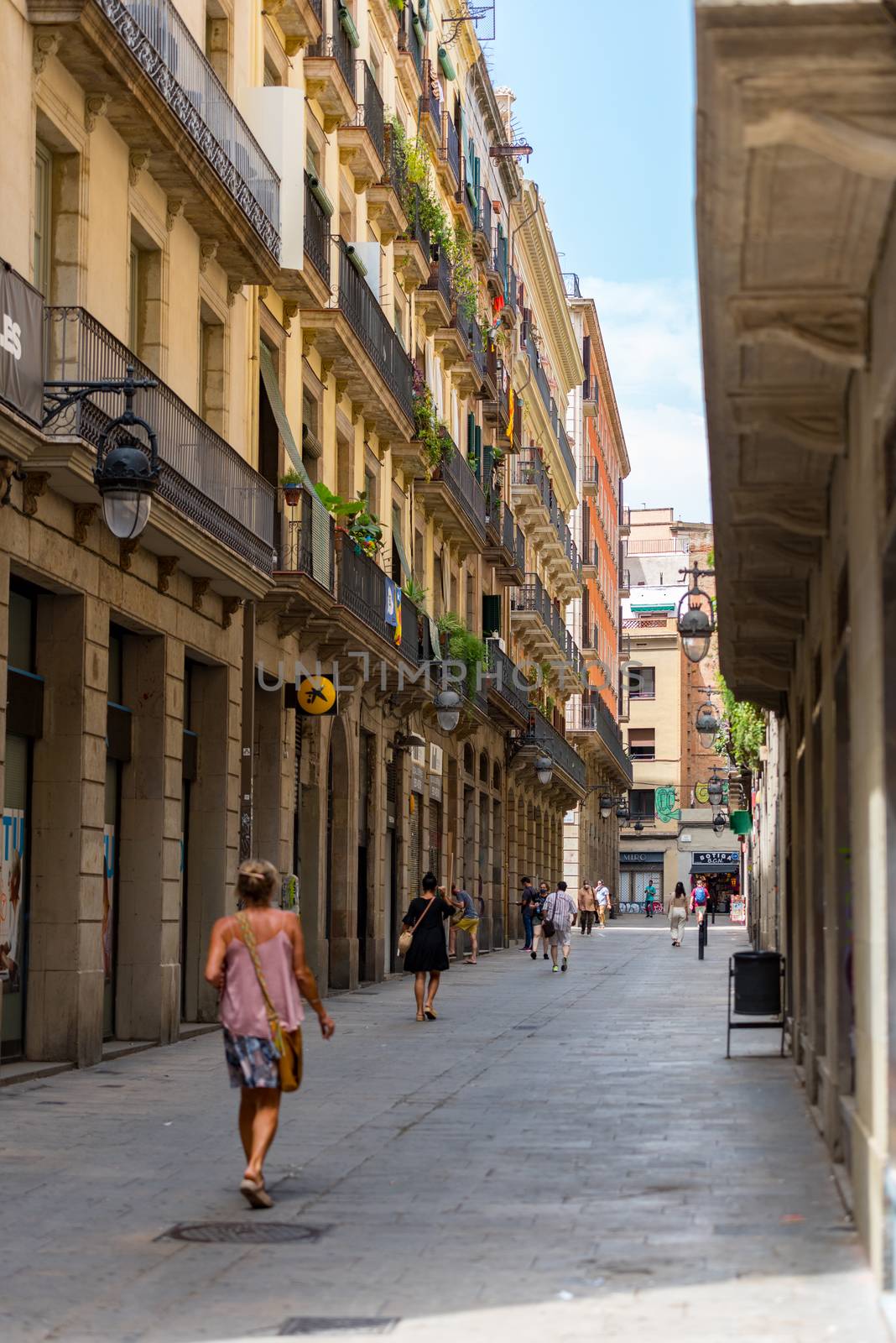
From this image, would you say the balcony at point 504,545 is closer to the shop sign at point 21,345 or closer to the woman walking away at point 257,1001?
the shop sign at point 21,345

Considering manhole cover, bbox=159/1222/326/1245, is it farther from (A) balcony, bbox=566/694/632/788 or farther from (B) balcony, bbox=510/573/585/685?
(A) balcony, bbox=566/694/632/788

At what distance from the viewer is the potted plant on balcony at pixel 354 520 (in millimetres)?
26078

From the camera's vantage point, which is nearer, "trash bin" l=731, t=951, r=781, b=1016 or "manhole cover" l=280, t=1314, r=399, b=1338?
"manhole cover" l=280, t=1314, r=399, b=1338

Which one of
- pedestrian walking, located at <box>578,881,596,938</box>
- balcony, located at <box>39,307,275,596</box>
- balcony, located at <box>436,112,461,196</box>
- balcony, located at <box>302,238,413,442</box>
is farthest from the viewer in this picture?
pedestrian walking, located at <box>578,881,596,938</box>

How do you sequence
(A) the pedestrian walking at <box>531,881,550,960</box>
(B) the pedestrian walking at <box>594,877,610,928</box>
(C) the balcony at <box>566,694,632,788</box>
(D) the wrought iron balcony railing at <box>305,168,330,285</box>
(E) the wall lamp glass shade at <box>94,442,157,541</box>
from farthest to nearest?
1. (B) the pedestrian walking at <box>594,877,610,928</box>
2. (C) the balcony at <box>566,694,632,788</box>
3. (A) the pedestrian walking at <box>531,881,550,960</box>
4. (D) the wrought iron balcony railing at <box>305,168,330,285</box>
5. (E) the wall lamp glass shade at <box>94,442,157,541</box>

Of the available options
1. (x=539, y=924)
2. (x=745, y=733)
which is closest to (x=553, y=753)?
(x=539, y=924)

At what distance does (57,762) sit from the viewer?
55.3 feet

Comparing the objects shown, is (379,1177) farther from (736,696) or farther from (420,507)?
(420,507)

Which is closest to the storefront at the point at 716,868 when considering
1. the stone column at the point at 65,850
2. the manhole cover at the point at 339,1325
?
the stone column at the point at 65,850

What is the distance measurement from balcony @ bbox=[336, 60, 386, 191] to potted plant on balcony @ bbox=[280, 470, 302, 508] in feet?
24.0

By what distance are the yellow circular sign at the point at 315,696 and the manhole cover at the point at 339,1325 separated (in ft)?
57.1

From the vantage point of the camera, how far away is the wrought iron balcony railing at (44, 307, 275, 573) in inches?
622

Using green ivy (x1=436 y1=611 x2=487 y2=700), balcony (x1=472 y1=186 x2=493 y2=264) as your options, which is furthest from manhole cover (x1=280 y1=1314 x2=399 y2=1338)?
balcony (x1=472 y1=186 x2=493 y2=264)

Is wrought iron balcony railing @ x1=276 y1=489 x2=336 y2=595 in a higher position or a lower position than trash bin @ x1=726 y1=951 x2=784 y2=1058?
higher
